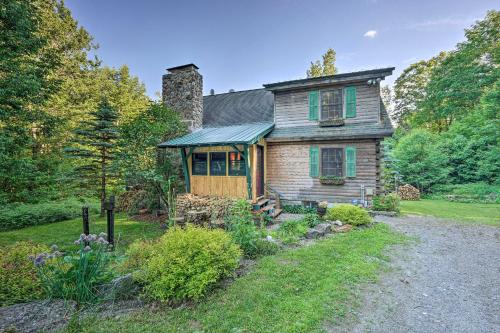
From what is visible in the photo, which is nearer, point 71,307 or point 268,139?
point 71,307

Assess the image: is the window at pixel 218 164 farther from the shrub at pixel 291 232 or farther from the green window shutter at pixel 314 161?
the shrub at pixel 291 232

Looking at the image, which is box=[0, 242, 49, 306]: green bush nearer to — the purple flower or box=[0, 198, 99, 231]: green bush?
the purple flower

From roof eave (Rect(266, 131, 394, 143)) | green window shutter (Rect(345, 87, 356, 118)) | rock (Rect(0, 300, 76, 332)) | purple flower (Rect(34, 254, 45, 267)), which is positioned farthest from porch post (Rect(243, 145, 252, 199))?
purple flower (Rect(34, 254, 45, 267))

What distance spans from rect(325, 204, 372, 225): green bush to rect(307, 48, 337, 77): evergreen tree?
1456 cm

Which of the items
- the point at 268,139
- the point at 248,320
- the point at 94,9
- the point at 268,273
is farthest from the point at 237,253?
the point at 94,9

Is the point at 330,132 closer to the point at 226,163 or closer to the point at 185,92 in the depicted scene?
the point at 226,163

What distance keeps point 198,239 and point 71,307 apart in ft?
6.14

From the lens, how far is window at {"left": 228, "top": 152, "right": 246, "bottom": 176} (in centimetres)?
963

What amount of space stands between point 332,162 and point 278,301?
26.0 ft

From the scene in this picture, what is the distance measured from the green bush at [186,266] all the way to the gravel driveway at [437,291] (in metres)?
1.81

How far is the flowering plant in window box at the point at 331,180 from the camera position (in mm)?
9812

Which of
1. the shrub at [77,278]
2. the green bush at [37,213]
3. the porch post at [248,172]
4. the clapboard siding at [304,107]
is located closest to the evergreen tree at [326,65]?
the clapboard siding at [304,107]

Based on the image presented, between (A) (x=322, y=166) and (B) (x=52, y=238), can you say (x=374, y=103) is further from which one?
(B) (x=52, y=238)

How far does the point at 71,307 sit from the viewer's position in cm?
304
